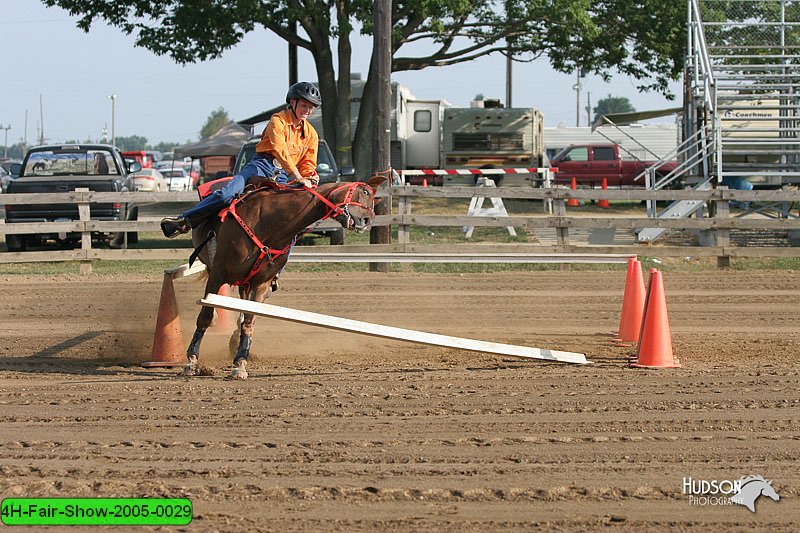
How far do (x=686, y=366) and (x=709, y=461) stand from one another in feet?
11.0

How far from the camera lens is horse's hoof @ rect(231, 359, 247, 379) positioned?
8.59 metres

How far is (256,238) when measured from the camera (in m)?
8.67

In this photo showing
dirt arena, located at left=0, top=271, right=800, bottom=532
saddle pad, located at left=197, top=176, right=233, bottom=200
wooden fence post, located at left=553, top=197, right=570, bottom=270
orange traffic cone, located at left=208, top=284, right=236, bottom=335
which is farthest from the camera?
wooden fence post, located at left=553, top=197, right=570, bottom=270

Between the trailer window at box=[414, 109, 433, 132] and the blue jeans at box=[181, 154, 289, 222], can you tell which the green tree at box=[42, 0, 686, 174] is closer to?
the trailer window at box=[414, 109, 433, 132]

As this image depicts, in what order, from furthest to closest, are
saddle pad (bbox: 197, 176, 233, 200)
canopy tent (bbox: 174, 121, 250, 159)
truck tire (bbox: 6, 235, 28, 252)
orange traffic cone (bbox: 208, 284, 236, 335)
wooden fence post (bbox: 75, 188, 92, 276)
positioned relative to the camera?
canopy tent (bbox: 174, 121, 250, 159)
truck tire (bbox: 6, 235, 28, 252)
wooden fence post (bbox: 75, 188, 92, 276)
orange traffic cone (bbox: 208, 284, 236, 335)
saddle pad (bbox: 197, 176, 233, 200)

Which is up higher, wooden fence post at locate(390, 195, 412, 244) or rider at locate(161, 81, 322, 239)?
rider at locate(161, 81, 322, 239)

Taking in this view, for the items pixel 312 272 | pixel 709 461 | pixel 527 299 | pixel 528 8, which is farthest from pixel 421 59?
pixel 709 461

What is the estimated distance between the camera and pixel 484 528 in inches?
192

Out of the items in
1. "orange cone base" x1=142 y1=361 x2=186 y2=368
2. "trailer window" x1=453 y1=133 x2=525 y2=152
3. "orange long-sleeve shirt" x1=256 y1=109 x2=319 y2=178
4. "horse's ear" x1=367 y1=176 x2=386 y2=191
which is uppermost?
"trailer window" x1=453 y1=133 x2=525 y2=152

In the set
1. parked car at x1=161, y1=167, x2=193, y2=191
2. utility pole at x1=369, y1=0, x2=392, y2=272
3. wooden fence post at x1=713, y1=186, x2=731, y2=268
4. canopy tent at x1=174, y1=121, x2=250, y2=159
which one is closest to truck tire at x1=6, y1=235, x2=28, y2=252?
utility pole at x1=369, y1=0, x2=392, y2=272

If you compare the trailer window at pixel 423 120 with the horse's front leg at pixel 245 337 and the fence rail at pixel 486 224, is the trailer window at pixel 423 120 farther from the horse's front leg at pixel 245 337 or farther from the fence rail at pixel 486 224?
the horse's front leg at pixel 245 337

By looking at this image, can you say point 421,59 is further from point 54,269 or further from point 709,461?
point 709,461

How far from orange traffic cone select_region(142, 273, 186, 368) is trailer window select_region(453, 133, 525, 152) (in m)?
26.0

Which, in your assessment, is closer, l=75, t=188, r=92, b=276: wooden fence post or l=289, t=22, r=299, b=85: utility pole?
l=75, t=188, r=92, b=276: wooden fence post
